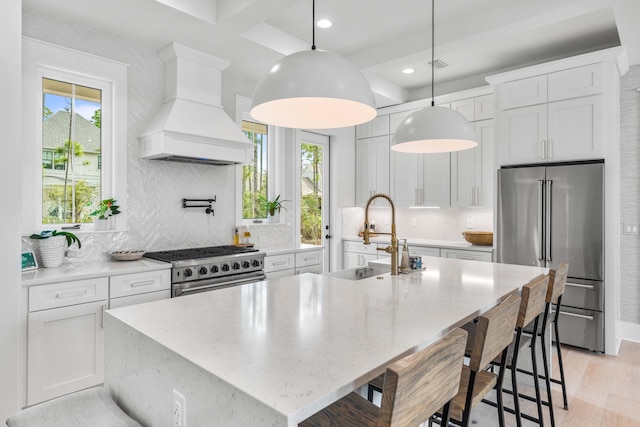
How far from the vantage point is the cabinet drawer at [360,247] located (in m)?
5.18

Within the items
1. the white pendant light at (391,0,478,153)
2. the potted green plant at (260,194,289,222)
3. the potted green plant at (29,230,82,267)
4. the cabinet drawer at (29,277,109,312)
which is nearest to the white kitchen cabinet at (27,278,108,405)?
the cabinet drawer at (29,277,109,312)

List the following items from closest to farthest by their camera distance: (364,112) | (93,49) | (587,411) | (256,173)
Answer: (364,112) < (587,411) < (93,49) < (256,173)

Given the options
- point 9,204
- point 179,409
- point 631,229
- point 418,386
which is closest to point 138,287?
point 9,204

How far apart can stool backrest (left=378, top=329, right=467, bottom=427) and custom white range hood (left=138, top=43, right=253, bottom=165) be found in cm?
270

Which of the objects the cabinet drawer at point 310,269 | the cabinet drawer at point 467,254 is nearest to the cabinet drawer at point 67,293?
the cabinet drawer at point 310,269

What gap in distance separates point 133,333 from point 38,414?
40 centimetres

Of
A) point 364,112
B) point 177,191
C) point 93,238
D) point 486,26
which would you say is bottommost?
point 93,238

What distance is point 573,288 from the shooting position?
352 cm

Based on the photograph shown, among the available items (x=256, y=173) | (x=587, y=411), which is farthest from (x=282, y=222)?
(x=587, y=411)

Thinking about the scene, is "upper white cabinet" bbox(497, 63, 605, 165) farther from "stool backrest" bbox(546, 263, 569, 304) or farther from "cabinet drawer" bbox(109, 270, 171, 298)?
"cabinet drawer" bbox(109, 270, 171, 298)

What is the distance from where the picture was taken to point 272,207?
443 centimetres

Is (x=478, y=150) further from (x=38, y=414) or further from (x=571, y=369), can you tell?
(x=38, y=414)

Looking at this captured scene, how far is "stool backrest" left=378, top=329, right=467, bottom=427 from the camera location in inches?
32.7

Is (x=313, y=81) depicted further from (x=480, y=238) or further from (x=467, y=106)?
(x=467, y=106)
